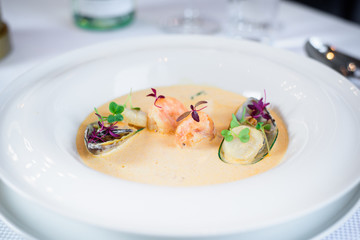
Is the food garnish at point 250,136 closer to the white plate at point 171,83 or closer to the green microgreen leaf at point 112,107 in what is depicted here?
the white plate at point 171,83

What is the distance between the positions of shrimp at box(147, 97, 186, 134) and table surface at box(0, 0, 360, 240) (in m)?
0.64

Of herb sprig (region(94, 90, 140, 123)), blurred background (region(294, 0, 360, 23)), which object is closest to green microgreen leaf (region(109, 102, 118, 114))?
herb sprig (region(94, 90, 140, 123))

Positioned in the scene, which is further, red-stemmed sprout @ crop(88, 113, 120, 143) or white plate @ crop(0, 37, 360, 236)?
red-stemmed sprout @ crop(88, 113, 120, 143)

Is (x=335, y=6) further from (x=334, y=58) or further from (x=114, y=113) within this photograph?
(x=114, y=113)

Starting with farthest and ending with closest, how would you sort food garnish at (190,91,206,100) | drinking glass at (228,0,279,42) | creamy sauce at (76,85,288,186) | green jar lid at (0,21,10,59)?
drinking glass at (228,0,279,42) → green jar lid at (0,21,10,59) → food garnish at (190,91,206,100) → creamy sauce at (76,85,288,186)

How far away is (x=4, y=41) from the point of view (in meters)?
Answer: 1.55

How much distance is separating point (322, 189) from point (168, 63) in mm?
687

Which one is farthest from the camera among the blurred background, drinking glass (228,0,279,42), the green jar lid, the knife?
the blurred background

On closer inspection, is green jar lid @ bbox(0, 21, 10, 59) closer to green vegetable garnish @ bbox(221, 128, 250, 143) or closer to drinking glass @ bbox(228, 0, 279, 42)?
drinking glass @ bbox(228, 0, 279, 42)

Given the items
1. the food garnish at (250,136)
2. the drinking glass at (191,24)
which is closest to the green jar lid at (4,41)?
the drinking glass at (191,24)

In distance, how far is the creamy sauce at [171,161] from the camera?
0.83 metres

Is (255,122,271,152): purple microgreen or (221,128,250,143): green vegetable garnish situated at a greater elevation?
(255,122,271,152): purple microgreen

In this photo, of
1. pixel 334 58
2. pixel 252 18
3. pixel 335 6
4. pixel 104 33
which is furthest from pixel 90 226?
pixel 335 6

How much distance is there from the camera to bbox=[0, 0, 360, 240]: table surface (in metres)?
1.62
